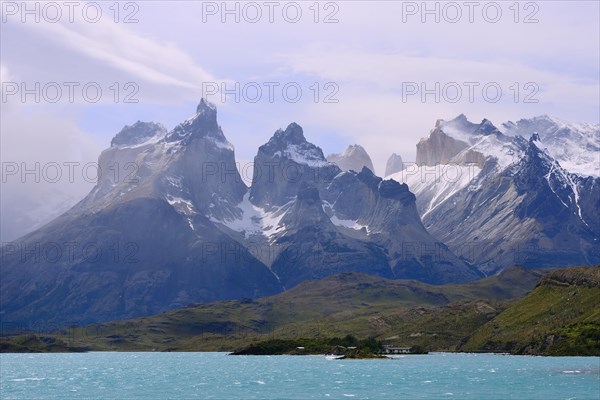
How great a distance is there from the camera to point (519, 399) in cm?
19875

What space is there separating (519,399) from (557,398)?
712 centimetres

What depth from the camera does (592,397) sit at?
196625 mm

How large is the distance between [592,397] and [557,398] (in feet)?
21.4

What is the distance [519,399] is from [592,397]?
1365 cm

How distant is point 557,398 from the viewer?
19738 centimetres
